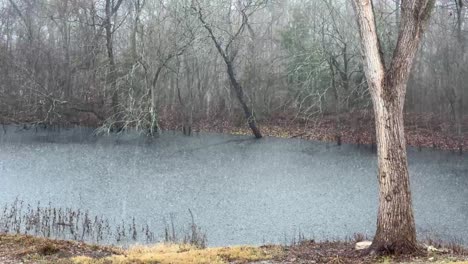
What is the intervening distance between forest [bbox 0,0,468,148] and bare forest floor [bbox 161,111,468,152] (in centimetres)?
8

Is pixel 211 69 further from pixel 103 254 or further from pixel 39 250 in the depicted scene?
pixel 39 250

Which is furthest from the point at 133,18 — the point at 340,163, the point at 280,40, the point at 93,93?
the point at 340,163

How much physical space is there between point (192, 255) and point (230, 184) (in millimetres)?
10008

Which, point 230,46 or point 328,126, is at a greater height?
point 230,46

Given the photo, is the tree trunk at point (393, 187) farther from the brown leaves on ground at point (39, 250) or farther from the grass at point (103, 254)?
the brown leaves on ground at point (39, 250)

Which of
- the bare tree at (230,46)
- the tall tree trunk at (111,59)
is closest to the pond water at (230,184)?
the bare tree at (230,46)

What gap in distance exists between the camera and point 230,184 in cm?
1764

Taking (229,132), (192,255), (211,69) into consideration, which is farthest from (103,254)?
(211,69)

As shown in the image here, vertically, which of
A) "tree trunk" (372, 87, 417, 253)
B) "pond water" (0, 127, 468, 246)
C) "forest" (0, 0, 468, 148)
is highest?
"forest" (0, 0, 468, 148)

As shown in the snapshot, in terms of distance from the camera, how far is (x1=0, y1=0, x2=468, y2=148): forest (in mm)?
28344

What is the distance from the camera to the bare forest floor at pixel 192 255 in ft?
23.2

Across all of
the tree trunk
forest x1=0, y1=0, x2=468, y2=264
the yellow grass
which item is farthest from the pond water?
the tree trunk

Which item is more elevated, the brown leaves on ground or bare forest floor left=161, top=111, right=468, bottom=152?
bare forest floor left=161, top=111, right=468, bottom=152

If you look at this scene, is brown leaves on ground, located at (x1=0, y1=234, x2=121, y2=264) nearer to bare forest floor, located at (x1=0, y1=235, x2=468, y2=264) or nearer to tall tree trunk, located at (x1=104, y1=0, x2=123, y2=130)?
bare forest floor, located at (x1=0, y1=235, x2=468, y2=264)
